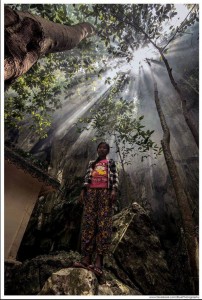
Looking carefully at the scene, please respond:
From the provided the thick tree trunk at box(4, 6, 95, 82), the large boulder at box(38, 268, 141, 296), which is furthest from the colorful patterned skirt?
the thick tree trunk at box(4, 6, 95, 82)

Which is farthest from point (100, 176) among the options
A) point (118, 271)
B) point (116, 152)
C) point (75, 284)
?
point (116, 152)

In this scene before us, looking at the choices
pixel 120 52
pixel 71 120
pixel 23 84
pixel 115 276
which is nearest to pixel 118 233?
pixel 115 276

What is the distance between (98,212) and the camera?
3887mm

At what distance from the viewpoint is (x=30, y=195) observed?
449 centimetres

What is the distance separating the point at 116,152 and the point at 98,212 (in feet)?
15.2

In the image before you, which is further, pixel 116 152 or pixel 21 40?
pixel 116 152

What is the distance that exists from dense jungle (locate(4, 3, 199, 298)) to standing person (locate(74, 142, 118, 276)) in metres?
Answer: 0.36

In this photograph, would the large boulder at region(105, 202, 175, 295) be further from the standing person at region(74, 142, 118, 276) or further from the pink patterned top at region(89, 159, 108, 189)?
the pink patterned top at region(89, 159, 108, 189)

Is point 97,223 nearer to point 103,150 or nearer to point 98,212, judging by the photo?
point 98,212

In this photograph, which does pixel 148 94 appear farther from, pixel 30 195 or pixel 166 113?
pixel 30 195

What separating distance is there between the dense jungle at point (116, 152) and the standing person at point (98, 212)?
0.36 metres

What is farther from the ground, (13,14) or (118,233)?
(13,14)

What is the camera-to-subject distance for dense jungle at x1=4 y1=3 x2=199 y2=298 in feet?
11.5

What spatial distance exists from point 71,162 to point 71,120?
514cm
